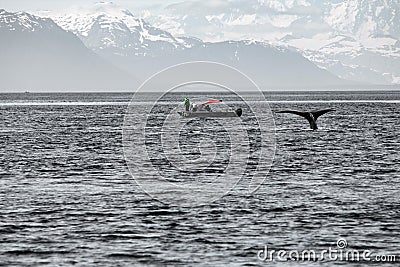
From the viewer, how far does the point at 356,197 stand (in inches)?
1657

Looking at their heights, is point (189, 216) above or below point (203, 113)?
below

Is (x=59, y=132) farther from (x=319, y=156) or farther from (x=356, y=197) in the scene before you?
(x=356, y=197)

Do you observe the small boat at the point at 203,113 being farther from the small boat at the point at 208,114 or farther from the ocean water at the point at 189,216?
the ocean water at the point at 189,216

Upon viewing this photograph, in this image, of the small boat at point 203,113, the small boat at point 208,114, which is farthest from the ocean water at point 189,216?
the small boat at point 203,113

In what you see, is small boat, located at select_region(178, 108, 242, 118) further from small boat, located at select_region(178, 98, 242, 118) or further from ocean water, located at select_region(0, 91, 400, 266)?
ocean water, located at select_region(0, 91, 400, 266)

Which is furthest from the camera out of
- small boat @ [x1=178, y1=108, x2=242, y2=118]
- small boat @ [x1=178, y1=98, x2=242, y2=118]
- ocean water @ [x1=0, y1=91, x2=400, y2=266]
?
small boat @ [x1=178, y1=98, x2=242, y2=118]

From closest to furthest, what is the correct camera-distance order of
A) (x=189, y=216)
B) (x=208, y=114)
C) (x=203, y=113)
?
1. (x=189, y=216)
2. (x=203, y=113)
3. (x=208, y=114)

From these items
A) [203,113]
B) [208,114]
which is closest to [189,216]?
[203,113]

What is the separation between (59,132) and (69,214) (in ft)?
222

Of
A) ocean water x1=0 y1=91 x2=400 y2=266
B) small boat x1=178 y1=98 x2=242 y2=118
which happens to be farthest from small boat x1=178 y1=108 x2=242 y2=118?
ocean water x1=0 y1=91 x2=400 y2=266

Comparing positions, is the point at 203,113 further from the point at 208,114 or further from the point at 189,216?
the point at 189,216

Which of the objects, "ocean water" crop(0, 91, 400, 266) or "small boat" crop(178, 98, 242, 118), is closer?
"ocean water" crop(0, 91, 400, 266)

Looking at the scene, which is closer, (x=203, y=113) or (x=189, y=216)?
(x=189, y=216)

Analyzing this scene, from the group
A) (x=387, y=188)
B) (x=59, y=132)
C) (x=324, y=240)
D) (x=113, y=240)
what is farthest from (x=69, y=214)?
(x=59, y=132)
